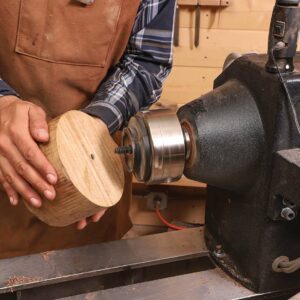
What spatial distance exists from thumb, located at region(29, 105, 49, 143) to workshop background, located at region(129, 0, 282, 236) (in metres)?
0.88

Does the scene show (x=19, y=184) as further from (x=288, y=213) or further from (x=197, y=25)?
(x=197, y=25)

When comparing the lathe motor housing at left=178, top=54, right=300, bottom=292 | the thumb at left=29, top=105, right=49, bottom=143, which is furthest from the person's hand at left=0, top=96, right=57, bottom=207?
the lathe motor housing at left=178, top=54, right=300, bottom=292

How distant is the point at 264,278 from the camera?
2.62ft

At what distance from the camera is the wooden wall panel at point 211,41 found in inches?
64.2

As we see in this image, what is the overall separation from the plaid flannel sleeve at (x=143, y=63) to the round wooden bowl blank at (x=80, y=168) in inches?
11.3

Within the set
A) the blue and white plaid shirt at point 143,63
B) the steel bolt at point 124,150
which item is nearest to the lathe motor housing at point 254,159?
the steel bolt at point 124,150

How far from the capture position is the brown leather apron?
105 cm

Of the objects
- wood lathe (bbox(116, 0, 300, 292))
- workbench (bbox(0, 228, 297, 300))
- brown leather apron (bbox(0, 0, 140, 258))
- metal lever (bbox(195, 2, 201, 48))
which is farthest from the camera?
metal lever (bbox(195, 2, 201, 48))

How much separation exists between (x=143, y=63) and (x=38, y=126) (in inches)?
20.0

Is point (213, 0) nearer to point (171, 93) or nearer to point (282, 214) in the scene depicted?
point (171, 93)

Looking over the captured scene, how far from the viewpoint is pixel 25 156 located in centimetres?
77

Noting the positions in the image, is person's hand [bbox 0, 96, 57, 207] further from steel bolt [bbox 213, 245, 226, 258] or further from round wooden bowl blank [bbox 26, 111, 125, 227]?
steel bolt [bbox 213, 245, 226, 258]

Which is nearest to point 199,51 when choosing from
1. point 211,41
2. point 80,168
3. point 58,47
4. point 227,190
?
point 211,41

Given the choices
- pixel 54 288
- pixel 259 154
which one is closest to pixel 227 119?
pixel 259 154
